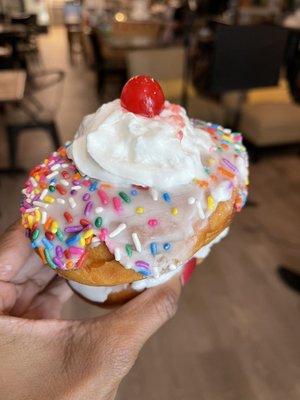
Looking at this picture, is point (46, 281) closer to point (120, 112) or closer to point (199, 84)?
point (120, 112)

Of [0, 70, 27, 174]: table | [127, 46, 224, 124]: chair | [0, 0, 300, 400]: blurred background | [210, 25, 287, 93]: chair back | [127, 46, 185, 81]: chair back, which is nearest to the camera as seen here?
[0, 0, 300, 400]: blurred background

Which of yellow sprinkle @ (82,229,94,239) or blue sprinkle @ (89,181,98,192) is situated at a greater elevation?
blue sprinkle @ (89,181,98,192)

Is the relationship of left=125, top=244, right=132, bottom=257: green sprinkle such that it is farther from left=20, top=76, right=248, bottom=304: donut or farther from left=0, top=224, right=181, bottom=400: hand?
left=0, top=224, right=181, bottom=400: hand

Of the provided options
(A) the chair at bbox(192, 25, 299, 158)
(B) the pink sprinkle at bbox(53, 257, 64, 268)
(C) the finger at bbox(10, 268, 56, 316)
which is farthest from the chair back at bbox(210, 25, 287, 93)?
(B) the pink sprinkle at bbox(53, 257, 64, 268)

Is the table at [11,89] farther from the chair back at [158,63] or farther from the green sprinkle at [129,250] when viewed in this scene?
the green sprinkle at [129,250]

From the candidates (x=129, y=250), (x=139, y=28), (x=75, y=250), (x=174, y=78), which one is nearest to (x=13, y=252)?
(x=75, y=250)

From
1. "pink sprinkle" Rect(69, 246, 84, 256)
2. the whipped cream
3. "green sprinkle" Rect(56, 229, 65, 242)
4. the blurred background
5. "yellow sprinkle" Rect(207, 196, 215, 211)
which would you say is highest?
the whipped cream

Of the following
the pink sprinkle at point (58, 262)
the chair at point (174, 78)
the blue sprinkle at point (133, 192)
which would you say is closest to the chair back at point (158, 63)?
the chair at point (174, 78)
